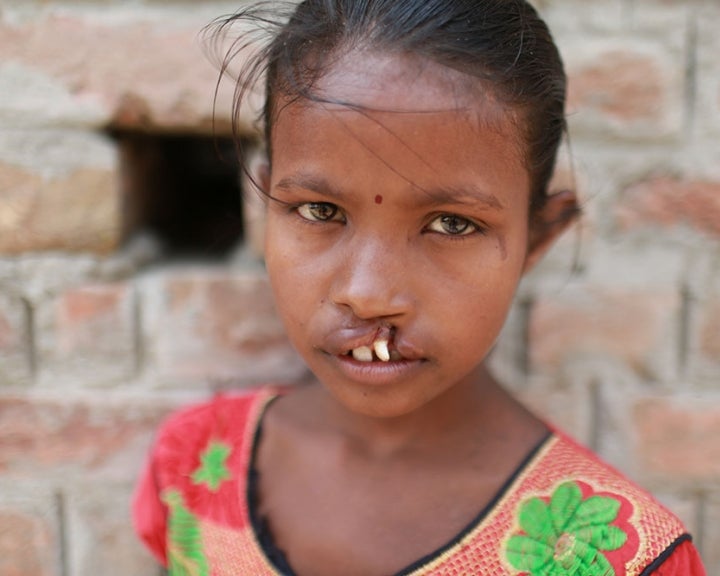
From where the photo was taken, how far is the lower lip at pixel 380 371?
0.90 meters

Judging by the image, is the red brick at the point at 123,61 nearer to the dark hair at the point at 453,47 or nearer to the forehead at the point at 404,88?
the dark hair at the point at 453,47

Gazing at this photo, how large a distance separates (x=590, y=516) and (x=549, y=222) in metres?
0.38

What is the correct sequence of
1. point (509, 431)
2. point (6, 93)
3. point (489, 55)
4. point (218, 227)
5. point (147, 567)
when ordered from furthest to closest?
point (218, 227) < point (147, 567) < point (6, 93) < point (509, 431) < point (489, 55)

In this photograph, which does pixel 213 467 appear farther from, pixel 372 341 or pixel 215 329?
pixel 372 341

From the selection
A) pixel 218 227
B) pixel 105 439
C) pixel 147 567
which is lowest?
pixel 147 567

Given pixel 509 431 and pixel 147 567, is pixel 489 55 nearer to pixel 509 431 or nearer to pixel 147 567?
pixel 509 431

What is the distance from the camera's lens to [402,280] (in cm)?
86

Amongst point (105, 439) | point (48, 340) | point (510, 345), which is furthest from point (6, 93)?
point (510, 345)

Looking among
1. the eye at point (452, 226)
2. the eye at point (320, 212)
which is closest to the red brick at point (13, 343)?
the eye at point (320, 212)

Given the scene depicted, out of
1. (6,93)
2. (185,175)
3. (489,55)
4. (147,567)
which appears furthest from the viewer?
(185,175)

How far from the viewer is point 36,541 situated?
1274mm

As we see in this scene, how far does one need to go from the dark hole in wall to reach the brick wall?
0.06 meters

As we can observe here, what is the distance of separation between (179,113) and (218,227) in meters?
0.29

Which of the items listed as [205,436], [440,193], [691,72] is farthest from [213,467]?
[691,72]
